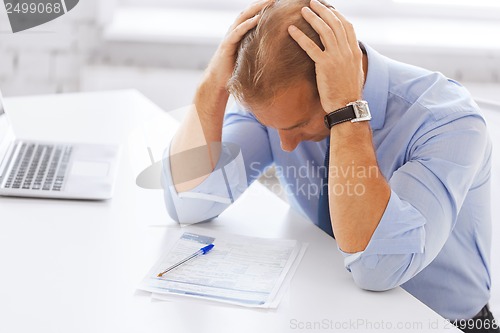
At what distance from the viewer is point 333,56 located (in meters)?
1.28

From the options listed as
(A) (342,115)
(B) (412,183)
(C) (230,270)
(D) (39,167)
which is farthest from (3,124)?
(B) (412,183)

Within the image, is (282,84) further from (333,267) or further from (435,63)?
(435,63)

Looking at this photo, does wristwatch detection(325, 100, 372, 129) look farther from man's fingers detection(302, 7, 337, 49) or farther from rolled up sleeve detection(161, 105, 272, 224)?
rolled up sleeve detection(161, 105, 272, 224)

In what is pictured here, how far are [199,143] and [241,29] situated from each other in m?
0.29

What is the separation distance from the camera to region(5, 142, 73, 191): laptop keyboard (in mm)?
1611

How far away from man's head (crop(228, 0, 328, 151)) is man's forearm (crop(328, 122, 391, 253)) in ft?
0.24

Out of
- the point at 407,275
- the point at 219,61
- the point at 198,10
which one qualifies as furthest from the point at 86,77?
the point at 407,275

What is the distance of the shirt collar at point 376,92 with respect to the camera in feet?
4.64

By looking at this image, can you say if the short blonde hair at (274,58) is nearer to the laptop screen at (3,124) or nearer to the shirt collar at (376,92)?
the shirt collar at (376,92)

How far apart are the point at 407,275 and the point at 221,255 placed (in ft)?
1.08

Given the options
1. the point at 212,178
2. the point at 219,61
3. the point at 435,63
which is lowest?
the point at 435,63

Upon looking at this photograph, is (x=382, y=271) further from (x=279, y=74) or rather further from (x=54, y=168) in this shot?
(x=54, y=168)

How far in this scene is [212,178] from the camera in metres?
1.56

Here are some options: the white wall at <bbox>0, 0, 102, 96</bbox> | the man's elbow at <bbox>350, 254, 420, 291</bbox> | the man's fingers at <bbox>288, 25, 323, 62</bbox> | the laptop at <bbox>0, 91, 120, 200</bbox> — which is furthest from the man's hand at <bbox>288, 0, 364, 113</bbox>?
the white wall at <bbox>0, 0, 102, 96</bbox>
